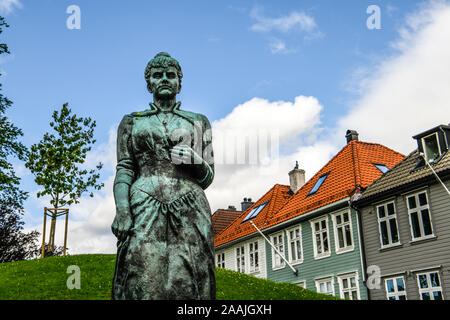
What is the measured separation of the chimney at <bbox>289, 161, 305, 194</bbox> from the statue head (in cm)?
3268

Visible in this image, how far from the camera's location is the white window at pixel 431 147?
2400 centimetres

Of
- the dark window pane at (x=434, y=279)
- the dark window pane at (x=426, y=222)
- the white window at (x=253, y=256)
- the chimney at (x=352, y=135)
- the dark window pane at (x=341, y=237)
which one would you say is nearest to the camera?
the dark window pane at (x=434, y=279)

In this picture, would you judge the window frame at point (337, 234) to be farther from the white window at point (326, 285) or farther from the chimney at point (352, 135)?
the chimney at point (352, 135)

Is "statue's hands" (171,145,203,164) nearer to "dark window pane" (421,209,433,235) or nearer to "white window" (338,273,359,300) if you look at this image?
"dark window pane" (421,209,433,235)

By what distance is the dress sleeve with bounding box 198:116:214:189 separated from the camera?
3.84 meters

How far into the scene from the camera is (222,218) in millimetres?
46625

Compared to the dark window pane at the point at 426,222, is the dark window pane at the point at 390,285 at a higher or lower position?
lower

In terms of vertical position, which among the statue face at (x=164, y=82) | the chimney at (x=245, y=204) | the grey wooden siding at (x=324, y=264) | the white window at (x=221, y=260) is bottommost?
the statue face at (x=164, y=82)

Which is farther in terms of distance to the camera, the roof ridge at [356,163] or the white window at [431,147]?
the roof ridge at [356,163]

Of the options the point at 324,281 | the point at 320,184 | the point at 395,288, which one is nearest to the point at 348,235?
the point at 324,281

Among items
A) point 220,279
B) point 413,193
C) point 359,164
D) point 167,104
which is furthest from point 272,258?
point 167,104

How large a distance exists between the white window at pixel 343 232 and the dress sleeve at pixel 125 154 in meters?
23.6

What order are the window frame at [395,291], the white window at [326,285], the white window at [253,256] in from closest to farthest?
1. the window frame at [395,291]
2. the white window at [326,285]
3. the white window at [253,256]

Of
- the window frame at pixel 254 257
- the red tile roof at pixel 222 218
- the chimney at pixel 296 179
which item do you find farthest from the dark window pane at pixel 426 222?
the red tile roof at pixel 222 218
